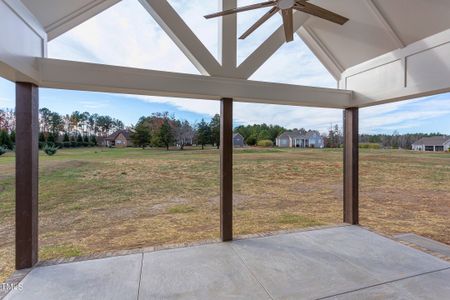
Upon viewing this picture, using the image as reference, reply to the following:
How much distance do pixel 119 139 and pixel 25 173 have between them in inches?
65.5

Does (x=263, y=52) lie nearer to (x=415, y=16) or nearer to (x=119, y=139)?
(x=415, y=16)

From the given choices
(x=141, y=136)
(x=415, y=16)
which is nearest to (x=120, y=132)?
(x=141, y=136)

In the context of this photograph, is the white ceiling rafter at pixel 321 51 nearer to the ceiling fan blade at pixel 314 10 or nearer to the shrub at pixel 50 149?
the ceiling fan blade at pixel 314 10

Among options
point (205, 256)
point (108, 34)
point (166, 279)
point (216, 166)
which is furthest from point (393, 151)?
point (108, 34)

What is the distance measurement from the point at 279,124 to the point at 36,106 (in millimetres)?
3923

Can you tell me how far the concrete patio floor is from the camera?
6.58ft

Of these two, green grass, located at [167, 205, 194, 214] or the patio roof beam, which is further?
green grass, located at [167, 205, 194, 214]

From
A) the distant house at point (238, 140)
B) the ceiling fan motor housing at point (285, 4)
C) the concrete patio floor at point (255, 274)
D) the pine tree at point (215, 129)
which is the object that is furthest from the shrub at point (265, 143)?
the ceiling fan motor housing at point (285, 4)

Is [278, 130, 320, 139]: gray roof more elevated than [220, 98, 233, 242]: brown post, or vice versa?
[278, 130, 320, 139]: gray roof

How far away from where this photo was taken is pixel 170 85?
276 cm

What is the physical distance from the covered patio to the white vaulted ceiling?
0.04 ft

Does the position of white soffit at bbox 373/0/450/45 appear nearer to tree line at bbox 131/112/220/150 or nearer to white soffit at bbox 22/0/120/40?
tree line at bbox 131/112/220/150

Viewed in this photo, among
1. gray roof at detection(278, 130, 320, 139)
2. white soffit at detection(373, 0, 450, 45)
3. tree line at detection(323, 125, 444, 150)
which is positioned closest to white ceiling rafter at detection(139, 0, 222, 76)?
white soffit at detection(373, 0, 450, 45)

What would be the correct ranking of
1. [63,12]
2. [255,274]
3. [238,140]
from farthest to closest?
1. [238,140]
2. [63,12]
3. [255,274]
